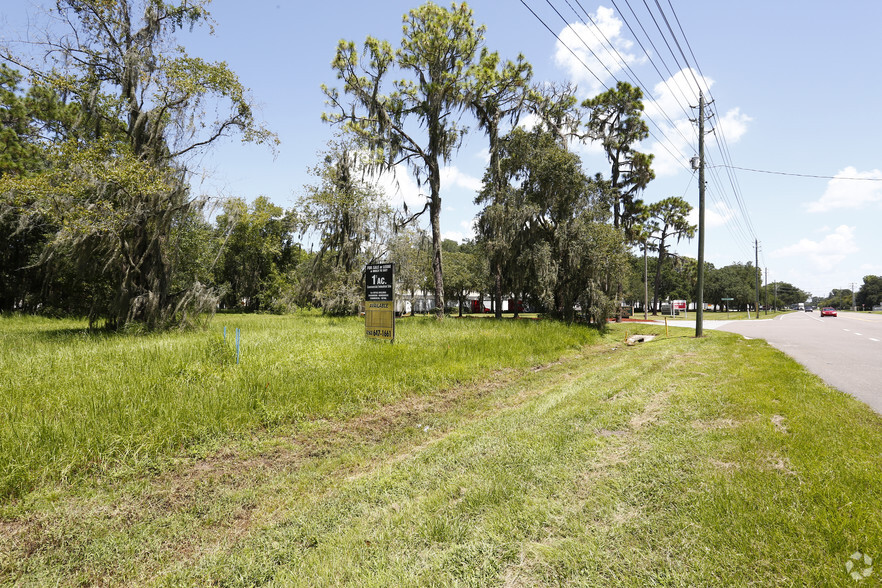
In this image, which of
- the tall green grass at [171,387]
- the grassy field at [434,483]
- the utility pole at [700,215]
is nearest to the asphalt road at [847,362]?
the grassy field at [434,483]

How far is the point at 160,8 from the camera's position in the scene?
12836 millimetres

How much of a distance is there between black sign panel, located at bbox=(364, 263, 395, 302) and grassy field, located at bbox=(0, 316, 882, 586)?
3870 mm

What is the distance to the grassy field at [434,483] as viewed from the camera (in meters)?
2.60

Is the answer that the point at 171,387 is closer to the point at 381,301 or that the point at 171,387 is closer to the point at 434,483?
the point at 434,483

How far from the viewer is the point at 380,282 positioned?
37.5ft

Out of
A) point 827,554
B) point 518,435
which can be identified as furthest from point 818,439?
point 518,435

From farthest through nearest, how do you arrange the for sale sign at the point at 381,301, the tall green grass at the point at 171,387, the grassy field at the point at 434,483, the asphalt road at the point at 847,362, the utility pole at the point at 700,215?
the utility pole at the point at 700,215 < the for sale sign at the point at 381,301 < the asphalt road at the point at 847,362 < the tall green grass at the point at 171,387 < the grassy field at the point at 434,483

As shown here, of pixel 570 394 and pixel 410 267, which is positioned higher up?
pixel 410 267

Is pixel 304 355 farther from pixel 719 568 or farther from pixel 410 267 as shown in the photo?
pixel 410 267

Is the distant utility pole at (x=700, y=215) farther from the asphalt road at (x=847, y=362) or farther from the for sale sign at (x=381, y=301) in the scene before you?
the for sale sign at (x=381, y=301)

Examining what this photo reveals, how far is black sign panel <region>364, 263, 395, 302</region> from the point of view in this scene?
11.1m

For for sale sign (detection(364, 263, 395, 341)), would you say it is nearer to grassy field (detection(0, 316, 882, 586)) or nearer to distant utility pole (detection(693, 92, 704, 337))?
grassy field (detection(0, 316, 882, 586))

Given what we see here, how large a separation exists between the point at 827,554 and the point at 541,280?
713 inches

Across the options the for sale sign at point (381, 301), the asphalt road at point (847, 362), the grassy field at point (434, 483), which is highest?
the for sale sign at point (381, 301)
